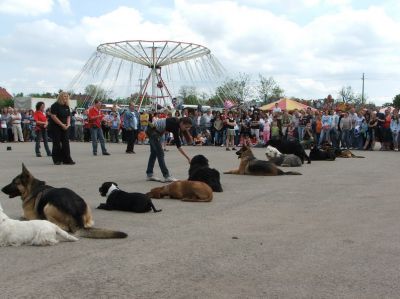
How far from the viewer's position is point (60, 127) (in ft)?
49.0

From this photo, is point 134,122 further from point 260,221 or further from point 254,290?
point 254,290

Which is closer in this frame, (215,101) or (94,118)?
(94,118)

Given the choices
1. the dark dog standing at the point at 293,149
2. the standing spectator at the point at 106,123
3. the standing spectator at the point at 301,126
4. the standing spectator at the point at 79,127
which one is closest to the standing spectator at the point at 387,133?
the standing spectator at the point at 301,126

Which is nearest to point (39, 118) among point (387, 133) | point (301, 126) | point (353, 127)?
point (301, 126)

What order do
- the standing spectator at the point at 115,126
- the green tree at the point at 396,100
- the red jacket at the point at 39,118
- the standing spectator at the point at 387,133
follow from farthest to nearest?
the green tree at the point at 396,100 < the standing spectator at the point at 115,126 < the standing spectator at the point at 387,133 < the red jacket at the point at 39,118

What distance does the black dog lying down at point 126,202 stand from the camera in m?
7.88

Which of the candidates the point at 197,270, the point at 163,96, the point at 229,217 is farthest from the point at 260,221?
the point at 163,96

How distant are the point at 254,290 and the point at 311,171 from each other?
33.4ft

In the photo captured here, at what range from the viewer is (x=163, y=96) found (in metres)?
36.8

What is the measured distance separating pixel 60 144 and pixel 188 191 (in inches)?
292

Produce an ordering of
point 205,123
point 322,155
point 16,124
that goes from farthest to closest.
→ point 16,124
point 205,123
point 322,155

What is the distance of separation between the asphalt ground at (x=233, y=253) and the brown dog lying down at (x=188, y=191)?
27 centimetres

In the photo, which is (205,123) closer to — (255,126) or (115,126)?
(255,126)

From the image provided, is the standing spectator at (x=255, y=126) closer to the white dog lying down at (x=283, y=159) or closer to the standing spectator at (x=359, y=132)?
the standing spectator at (x=359, y=132)
